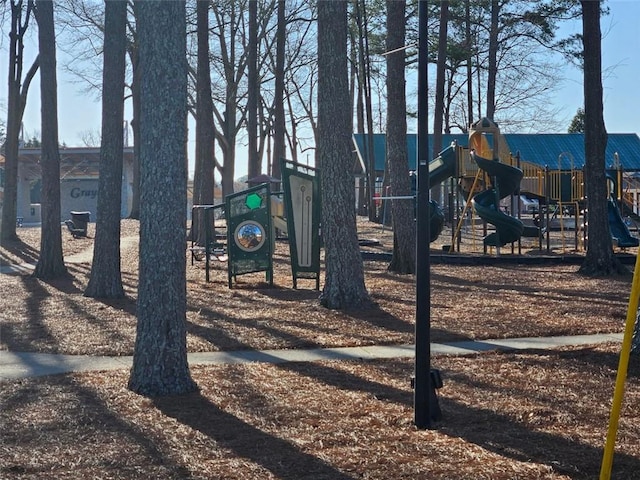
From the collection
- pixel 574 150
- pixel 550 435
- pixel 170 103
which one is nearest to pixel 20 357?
pixel 170 103

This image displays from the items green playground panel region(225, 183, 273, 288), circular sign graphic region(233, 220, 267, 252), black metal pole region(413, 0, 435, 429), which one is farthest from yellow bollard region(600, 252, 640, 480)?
circular sign graphic region(233, 220, 267, 252)

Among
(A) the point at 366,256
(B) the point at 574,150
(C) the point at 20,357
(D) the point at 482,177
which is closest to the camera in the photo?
(C) the point at 20,357

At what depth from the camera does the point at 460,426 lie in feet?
21.3

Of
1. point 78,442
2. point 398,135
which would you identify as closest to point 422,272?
point 78,442

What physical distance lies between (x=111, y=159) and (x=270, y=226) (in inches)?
129

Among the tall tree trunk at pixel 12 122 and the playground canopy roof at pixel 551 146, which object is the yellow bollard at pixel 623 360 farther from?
the playground canopy roof at pixel 551 146

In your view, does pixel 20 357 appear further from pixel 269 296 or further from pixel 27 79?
pixel 27 79

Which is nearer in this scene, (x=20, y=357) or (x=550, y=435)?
(x=550, y=435)

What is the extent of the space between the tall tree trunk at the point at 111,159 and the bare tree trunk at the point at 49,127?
124 inches

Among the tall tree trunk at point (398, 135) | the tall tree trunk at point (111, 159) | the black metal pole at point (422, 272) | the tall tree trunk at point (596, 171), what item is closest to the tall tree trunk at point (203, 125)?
the tall tree trunk at point (398, 135)

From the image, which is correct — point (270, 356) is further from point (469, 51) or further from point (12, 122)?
point (469, 51)

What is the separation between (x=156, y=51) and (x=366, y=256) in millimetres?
14382

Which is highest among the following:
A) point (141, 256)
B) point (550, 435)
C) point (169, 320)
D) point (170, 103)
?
point (170, 103)

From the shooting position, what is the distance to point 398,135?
655 inches
